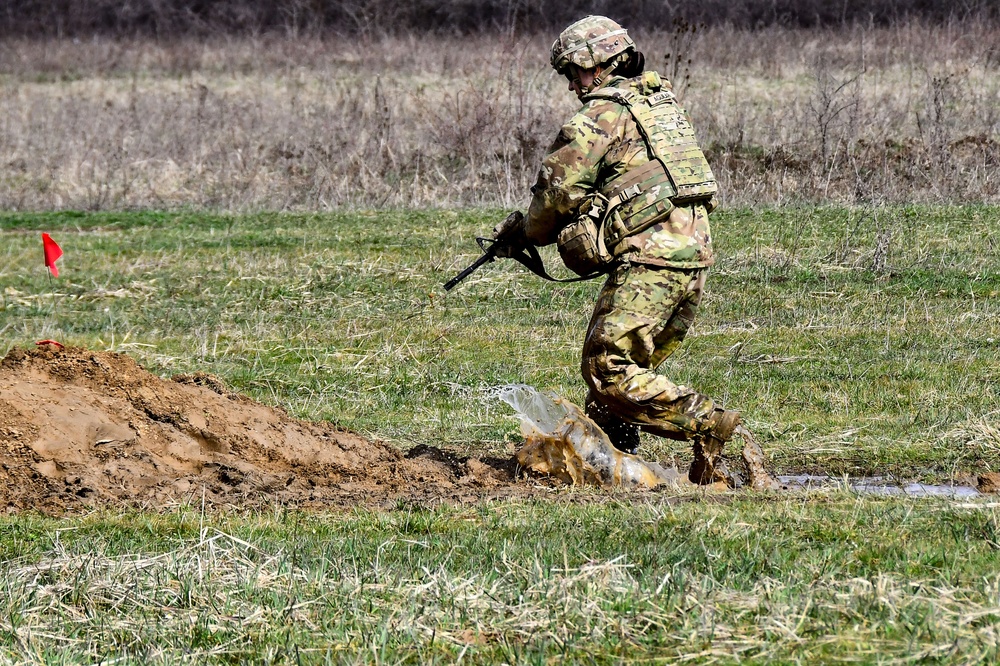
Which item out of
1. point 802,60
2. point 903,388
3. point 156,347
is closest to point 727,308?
point 903,388

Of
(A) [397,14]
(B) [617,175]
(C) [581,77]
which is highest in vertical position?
(C) [581,77]

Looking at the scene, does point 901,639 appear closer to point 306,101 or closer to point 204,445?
point 204,445

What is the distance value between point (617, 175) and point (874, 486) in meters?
2.05

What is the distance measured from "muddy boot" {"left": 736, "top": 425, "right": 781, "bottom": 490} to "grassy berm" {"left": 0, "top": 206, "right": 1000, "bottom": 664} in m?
0.36

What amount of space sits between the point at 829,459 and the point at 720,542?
233cm

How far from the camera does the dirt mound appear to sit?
6.31 meters

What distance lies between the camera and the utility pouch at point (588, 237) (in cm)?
629

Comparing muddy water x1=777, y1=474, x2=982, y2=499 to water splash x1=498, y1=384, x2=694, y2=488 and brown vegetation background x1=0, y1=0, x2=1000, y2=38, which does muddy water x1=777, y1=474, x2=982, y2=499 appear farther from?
brown vegetation background x1=0, y1=0, x2=1000, y2=38

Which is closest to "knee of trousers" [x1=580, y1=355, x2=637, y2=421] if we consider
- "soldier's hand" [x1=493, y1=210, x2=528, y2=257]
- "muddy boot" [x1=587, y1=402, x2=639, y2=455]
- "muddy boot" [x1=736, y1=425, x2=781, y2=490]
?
"muddy boot" [x1=587, y1=402, x2=639, y2=455]

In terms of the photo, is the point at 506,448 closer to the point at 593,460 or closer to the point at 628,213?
the point at 593,460

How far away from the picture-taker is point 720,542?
5.02 metres

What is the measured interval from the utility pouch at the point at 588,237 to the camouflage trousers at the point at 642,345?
128 millimetres

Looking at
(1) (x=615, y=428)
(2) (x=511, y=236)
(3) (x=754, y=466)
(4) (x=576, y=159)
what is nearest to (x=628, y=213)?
(4) (x=576, y=159)

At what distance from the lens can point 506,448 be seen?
7527mm
